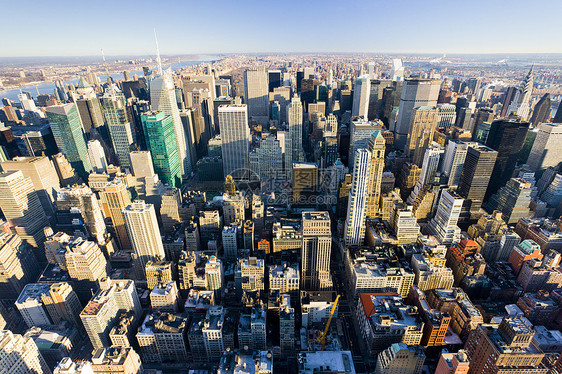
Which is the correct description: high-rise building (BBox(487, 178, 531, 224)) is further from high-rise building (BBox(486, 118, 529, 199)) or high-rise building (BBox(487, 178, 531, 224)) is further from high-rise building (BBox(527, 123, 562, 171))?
high-rise building (BBox(527, 123, 562, 171))

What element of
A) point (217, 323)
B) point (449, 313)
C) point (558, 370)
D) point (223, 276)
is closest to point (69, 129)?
point (223, 276)

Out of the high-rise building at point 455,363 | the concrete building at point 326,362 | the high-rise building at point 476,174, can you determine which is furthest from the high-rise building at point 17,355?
the high-rise building at point 476,174

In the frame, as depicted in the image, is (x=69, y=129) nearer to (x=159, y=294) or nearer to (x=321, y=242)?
(x=159, y=294)

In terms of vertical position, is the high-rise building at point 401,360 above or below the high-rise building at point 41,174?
below

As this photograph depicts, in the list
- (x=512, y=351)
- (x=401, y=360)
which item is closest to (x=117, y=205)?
(x=401, y=360)

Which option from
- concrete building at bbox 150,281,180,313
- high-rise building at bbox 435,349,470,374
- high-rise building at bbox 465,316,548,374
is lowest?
concrete building at bbox 150,281,180,313

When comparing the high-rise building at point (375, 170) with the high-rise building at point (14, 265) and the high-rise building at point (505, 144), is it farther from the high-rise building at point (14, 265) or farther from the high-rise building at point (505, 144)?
the high-rise building at point (14, 265)

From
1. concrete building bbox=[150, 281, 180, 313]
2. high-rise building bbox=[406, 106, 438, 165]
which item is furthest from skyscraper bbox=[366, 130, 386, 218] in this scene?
concrete building bbox=[150, 281, 180, 313]
